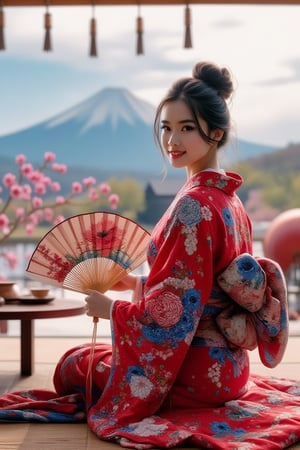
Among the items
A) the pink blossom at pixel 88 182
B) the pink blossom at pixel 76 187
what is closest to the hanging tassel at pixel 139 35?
the pink blossom at pixel 88 182

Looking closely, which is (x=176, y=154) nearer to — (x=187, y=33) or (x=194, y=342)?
(x=194, y=342)

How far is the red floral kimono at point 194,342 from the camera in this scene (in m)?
2.58

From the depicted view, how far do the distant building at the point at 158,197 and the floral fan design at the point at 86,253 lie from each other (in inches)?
701

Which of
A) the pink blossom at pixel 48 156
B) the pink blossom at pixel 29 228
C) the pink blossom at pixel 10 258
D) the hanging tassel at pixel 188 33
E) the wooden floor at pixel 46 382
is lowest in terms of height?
the wooden floor at pixel 46 382

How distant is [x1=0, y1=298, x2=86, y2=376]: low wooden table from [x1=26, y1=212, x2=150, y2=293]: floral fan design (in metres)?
0.68

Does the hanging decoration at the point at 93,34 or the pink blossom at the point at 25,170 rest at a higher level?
the hanging decoration at the point at 93,34

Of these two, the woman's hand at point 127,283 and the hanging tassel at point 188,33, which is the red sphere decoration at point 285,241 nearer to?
the hanging tassel at point 188,33

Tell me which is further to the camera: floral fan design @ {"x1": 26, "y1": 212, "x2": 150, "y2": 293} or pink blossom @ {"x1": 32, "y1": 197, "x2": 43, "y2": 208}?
pink blossom @ {"x1": 32, "y1": 197, "x2": 43, "y2": 208}

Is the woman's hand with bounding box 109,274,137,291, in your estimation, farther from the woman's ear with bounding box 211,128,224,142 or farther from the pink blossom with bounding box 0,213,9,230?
the pink blossom with bounding box 0,213,9,230

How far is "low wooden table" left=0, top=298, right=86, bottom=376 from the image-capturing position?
11.6 feet

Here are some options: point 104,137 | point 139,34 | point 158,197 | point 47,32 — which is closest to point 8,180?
point 47,32

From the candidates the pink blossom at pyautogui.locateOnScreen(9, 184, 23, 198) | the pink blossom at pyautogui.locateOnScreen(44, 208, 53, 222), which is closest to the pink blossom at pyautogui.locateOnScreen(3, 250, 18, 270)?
the pink blossom at pyautogui.locateOnScreen(44, 208, 53, 222)

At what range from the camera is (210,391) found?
8.85 feet

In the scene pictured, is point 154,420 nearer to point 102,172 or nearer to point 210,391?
point 210,391
